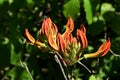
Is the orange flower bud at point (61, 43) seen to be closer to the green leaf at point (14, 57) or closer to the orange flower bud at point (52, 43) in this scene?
the orange flower bud at point (52, 43)

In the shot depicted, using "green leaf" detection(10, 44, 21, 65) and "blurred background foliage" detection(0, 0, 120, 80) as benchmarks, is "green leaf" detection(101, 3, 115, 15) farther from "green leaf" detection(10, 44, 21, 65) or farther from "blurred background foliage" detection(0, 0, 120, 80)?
"green leaf" detection(10, 44, 21, 65)

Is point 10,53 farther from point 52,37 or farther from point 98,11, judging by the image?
point 52,37

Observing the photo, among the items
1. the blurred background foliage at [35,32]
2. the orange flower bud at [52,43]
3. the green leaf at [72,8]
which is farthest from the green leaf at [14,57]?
the orange flower bud at [52,43]

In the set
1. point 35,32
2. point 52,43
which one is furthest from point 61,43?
point 35,32

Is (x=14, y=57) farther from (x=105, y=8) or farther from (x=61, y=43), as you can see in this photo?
(x=61, y=43)

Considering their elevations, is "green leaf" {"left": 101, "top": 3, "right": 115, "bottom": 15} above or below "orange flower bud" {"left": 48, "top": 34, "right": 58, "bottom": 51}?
below

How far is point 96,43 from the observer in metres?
3.53

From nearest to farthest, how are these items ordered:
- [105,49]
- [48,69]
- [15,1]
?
[105,49] → [15,1] → [48,69]

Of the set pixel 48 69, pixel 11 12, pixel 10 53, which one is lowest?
pixel 48 69

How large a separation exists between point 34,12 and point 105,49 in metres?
1.52

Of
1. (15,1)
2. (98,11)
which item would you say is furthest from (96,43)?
(15,1)

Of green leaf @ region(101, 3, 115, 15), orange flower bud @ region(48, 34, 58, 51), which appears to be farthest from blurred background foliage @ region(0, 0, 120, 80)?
orange flower bud @ region(48, 34, 58, 51)

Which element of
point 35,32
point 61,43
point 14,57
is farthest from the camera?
point 35,32

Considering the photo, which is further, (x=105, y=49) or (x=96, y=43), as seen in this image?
(x=96, y=43)
